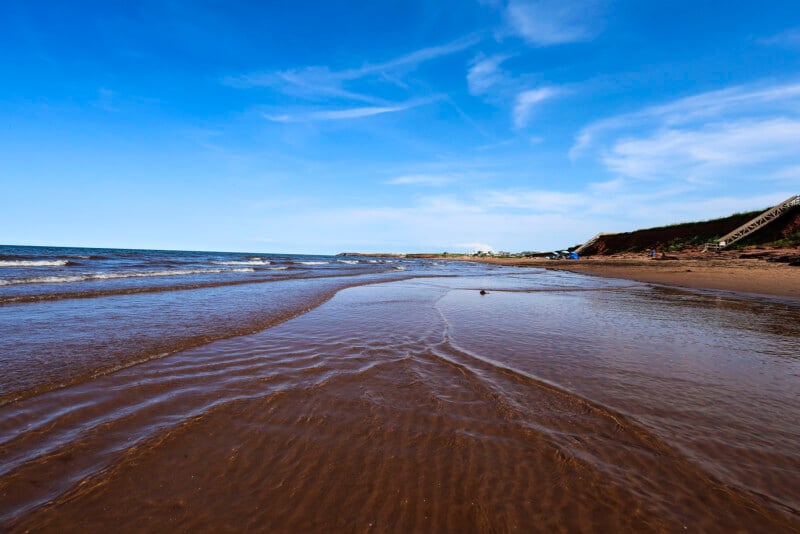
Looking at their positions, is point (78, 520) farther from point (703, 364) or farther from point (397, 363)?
point (703, 364)

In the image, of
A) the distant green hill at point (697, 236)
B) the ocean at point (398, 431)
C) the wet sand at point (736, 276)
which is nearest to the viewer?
the ocean at point (398, 431)

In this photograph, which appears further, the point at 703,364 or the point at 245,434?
the point at 703,364

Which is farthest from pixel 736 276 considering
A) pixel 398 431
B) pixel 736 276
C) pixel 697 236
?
pixel 398 431

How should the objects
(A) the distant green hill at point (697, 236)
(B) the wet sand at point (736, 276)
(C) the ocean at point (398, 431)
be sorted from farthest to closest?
(A) the distant green hill at point (697, 236) < (B) the wet sand at point (736, 276) < (C) the ocean at point (398, 431)

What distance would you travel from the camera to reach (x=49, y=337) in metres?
6.16

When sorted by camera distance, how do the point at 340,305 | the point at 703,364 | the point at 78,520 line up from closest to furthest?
the point at 78,520 < the point at 703,364 < the point at 340,305

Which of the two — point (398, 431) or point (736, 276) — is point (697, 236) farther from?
point (398, 431)

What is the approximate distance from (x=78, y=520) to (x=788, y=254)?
34495mm

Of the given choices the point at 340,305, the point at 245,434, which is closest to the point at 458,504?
the point at 245,434

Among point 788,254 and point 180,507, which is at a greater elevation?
point 788,254

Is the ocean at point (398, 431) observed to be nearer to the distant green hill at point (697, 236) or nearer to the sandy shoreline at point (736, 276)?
the sandy shoreline at point (736, 276)

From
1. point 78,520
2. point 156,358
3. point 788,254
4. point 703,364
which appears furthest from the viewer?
point 788,254

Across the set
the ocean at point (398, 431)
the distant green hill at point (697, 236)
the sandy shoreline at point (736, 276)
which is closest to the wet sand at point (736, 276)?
the sandy shoreline at point (736, 276)

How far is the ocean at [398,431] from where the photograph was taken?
84.0 inches
